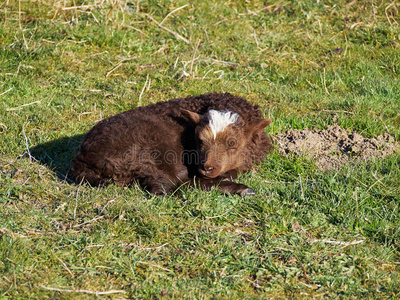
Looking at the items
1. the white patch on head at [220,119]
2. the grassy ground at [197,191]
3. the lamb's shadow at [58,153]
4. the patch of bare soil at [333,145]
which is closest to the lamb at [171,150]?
the white patch on head at [220,119]

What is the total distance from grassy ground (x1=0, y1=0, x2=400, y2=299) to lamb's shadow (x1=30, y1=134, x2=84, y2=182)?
0.02 meters

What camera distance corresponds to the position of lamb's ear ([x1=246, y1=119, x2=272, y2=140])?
19.4ft

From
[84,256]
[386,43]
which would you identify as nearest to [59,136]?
[84,256]

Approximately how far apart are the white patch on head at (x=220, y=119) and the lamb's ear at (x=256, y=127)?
0.26 metres

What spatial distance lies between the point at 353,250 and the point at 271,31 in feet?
20.5

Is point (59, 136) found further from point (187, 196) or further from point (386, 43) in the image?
point (386, 43)

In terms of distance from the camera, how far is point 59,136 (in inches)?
276

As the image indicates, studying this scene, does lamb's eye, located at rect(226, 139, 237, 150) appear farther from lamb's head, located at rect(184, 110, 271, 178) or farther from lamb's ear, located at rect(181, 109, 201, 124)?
→ lamb's ear, located at rect(181, 109, 201, 124)

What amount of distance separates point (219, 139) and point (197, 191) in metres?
0.71

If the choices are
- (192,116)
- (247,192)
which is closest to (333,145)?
(247,192)

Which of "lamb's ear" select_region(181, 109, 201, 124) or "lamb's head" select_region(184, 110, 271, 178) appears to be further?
"lamb's ear" select_region(181, 109, 201, 124)

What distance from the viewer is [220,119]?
5.61m

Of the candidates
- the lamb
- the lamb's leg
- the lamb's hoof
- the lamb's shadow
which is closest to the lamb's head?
the lamb

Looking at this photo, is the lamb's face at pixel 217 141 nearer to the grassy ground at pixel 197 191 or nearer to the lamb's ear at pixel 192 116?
the lamb's ear at pixel 192 116
